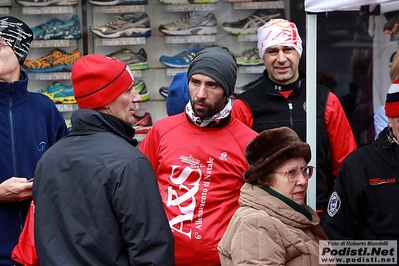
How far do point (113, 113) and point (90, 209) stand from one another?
0.45 metres

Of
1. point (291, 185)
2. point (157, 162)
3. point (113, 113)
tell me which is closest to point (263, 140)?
point (291, 185)

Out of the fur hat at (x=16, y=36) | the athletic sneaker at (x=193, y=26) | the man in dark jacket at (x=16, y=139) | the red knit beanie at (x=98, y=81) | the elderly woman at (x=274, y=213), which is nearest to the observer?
the elderly woman at (x=274, y=213)

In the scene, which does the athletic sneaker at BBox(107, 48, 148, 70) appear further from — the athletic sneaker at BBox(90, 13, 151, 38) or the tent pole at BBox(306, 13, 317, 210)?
the tent pole at BBox(306, 13, 317, 210)

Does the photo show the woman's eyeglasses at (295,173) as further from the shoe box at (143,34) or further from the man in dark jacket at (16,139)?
the shoe box at (143,34)

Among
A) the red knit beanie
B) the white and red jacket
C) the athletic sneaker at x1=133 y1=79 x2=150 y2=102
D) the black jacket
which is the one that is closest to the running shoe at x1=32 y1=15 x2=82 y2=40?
the athletic sneaker at x1=133 y1=79 x2=150 y2=102

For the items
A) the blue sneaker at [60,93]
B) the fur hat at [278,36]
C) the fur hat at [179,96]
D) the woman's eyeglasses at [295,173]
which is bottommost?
the woman's eyeglasses at [295,173]

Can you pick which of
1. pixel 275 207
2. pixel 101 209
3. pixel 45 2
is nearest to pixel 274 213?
pixel 275 207

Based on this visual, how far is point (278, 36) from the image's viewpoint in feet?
14.0

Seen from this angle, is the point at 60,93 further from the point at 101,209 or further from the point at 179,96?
the point at 101,209

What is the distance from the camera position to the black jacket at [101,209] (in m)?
2.53

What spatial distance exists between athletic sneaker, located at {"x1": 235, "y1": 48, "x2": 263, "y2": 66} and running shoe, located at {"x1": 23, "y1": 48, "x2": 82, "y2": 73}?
52.2 inches

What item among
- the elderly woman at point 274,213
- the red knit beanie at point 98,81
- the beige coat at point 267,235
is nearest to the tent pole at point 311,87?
the elderly woman at point 274,213

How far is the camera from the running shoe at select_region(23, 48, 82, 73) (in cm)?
566

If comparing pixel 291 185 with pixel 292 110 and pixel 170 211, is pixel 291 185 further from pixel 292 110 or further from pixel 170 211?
pixel 292 110
